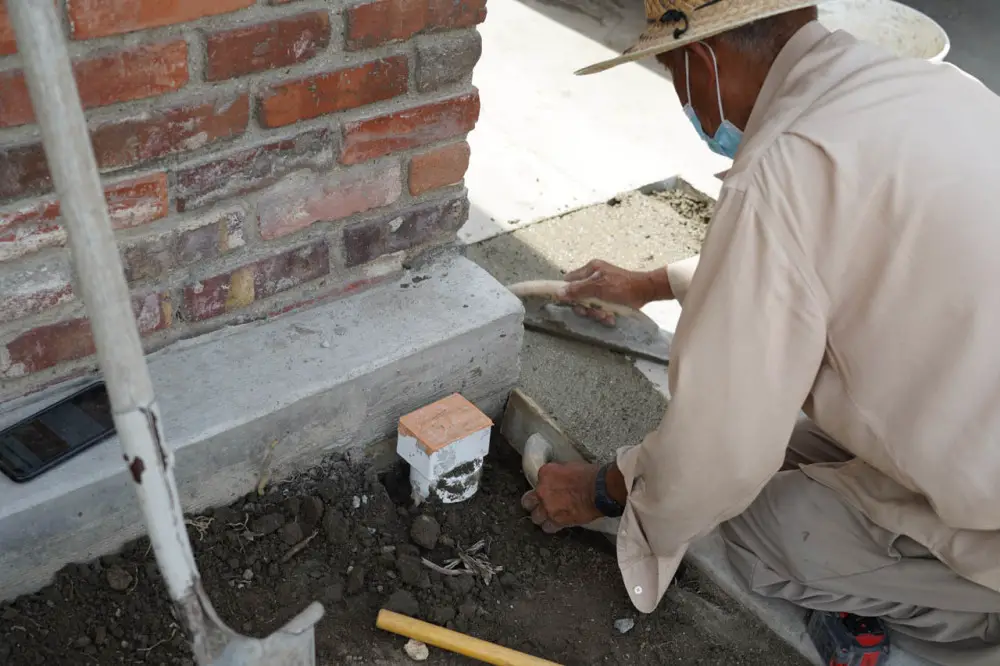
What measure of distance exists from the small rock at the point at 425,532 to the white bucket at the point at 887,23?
7.87ft

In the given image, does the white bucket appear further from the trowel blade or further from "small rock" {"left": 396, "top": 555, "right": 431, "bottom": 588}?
"small rock" {"left": 396, "top": 555, "right": 431, "bottom": 588}

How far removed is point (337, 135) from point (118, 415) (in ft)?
2.89

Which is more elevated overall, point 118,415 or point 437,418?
point 118,415

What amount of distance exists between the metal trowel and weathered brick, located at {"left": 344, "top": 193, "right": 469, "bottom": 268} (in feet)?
1.57

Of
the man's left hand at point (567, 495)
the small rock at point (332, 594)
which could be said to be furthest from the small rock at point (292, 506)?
the man's left hand at point (567, 495)

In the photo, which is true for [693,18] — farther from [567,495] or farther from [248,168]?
[567,495]

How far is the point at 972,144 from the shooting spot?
64.4 inches

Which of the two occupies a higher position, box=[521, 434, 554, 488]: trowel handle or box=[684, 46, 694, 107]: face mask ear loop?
box=[684, 46, 694, 107]: face mask ear loop

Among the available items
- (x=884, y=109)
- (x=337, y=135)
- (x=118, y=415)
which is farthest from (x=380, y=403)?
(x=884, y=109)

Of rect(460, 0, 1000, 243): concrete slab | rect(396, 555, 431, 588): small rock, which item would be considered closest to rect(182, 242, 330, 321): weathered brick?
rect(396, 555, 431, 588): small rock

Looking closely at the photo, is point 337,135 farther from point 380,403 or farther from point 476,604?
point 476,604

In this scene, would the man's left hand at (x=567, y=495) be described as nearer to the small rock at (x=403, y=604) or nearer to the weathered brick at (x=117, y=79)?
the small rock at (x=403, y=604)

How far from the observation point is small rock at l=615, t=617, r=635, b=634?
2.03 m

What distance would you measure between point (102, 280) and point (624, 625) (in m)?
1.26
